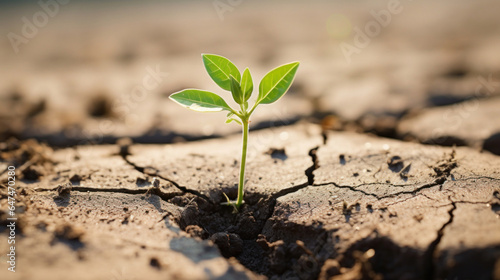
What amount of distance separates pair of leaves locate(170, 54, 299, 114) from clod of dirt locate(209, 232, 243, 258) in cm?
65

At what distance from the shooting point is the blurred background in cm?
329

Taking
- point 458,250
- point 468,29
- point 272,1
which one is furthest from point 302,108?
point 272,1

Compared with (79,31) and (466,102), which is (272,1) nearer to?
(79,31)

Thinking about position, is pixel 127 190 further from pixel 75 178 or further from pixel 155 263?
pixel 155 263

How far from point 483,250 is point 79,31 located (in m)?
6.80

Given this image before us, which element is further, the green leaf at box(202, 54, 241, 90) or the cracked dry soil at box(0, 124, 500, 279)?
the green leaf at box(202, 54, 241, 90)

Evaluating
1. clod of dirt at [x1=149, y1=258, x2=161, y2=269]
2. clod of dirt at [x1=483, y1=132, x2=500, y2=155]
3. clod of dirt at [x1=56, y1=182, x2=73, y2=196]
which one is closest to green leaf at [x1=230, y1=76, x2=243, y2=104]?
clod of dirt at [x1=149, y1=258, x2=161, y2=269]

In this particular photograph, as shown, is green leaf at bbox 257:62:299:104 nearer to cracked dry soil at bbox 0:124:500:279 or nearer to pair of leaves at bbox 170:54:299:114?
pair of leaves at bbox 170:54:299:114

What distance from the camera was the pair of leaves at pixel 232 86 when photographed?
75.2 inches

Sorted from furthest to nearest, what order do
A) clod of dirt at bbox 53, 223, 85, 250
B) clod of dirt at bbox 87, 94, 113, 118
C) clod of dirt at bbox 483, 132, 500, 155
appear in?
clod of dirt at bbox 87, 94, 113, 118 → clod of dirt at bbox 483, 132, 500, 155 → clod of dirt at bbox 53, 223, 85, 250

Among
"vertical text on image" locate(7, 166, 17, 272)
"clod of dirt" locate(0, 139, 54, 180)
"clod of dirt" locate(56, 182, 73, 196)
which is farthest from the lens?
"clod of dirt" locate(0, 139, 54, 180)

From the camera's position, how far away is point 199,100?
1937 mm

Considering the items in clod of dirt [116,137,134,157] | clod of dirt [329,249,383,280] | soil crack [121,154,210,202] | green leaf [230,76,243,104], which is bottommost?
clod of dirt [329,249,383,280]

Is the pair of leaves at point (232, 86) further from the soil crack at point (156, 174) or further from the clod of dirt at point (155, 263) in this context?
the clod of dirt at point (155, 263)
